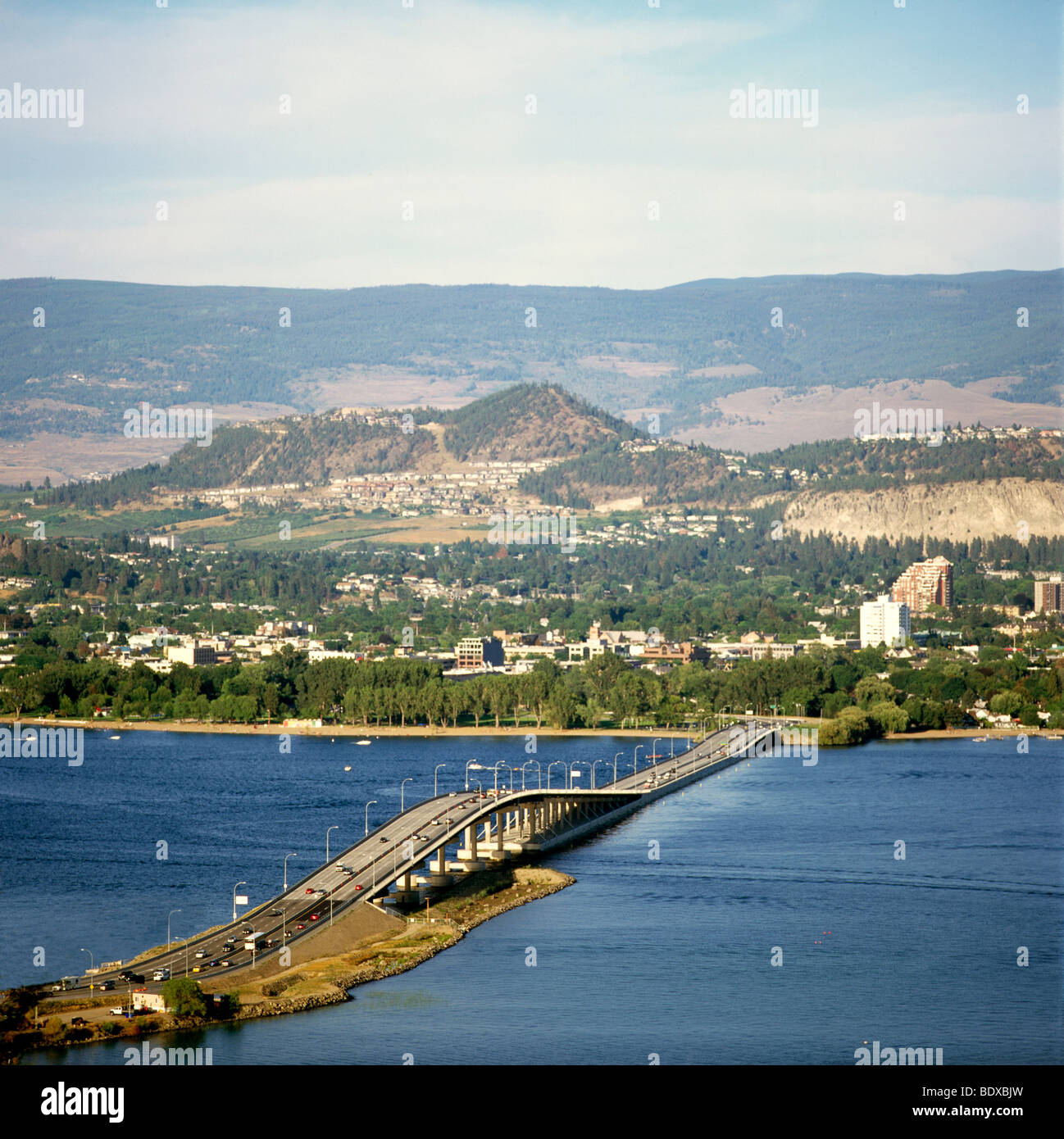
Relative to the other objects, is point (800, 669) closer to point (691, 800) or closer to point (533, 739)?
point (533, 739)

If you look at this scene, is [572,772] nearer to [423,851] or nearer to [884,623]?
[423,851]

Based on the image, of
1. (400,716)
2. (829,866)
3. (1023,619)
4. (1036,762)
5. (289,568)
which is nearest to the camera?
(829,866)

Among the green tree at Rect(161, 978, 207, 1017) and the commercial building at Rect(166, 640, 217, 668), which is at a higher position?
the commercial building at Rect(166, 640, 217, 668)

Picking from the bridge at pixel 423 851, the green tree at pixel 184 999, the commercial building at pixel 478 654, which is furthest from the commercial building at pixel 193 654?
the green tree at pixel 184 999

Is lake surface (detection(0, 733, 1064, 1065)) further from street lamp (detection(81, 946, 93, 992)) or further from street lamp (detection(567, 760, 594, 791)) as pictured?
street lamp (detection(567, 760, 594, 791))

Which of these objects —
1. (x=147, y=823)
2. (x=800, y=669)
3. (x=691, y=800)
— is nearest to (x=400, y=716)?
(x=800, y=669)

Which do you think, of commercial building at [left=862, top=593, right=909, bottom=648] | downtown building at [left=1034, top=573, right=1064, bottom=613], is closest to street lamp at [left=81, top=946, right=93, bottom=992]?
commercial building at [left=862, top=593, right=909, bottom=648]
